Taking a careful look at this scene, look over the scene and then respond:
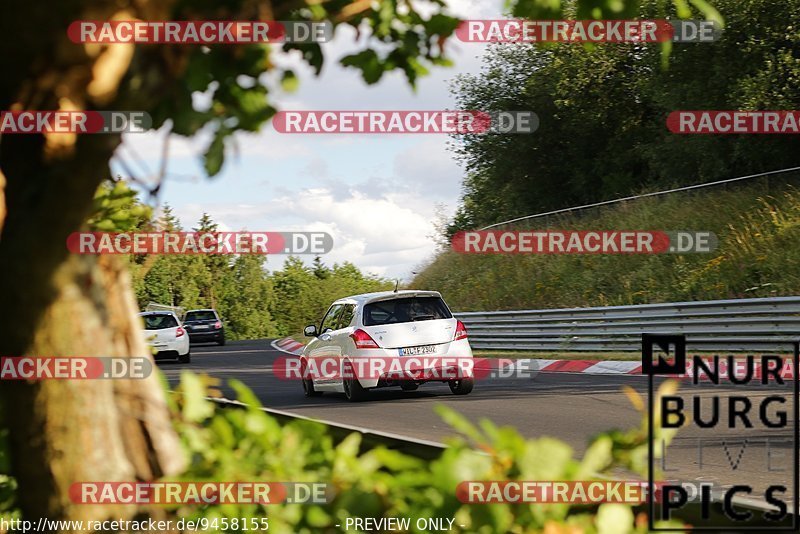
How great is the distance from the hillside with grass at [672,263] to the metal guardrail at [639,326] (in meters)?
2.99

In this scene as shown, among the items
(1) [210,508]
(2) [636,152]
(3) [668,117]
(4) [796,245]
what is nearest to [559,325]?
(4) [796,245]

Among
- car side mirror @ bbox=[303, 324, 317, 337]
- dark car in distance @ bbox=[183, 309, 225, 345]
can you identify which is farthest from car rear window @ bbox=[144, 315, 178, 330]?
dark car in distance @ bbox=[183, 309, 225, 345]

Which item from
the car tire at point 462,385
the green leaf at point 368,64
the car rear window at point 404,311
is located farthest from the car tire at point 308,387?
the green leaf at point 368,64

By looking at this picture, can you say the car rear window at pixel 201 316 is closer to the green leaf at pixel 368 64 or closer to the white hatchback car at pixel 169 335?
the white hatchback car at pixel 169 335

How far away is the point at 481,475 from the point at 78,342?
1192mm

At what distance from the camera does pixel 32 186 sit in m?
3.00

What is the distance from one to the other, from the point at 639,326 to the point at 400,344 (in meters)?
9.46

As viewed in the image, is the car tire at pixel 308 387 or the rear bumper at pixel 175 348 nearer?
the car tire at pixel 308 387

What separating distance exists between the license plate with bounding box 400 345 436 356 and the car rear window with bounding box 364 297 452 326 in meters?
0.40

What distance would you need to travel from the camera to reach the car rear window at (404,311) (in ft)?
51.0

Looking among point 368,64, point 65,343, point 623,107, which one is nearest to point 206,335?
point 623,107

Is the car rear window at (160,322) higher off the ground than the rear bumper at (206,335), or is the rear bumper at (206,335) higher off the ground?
the car rear window at (160,322)

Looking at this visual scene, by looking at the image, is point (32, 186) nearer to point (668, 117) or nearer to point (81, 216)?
point (81, 216)

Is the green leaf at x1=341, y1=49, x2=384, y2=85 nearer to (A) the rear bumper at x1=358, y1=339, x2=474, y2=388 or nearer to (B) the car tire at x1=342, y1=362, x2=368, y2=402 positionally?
(A) the rear bumper at x1=358, y1=339, x2=474, y2=388
